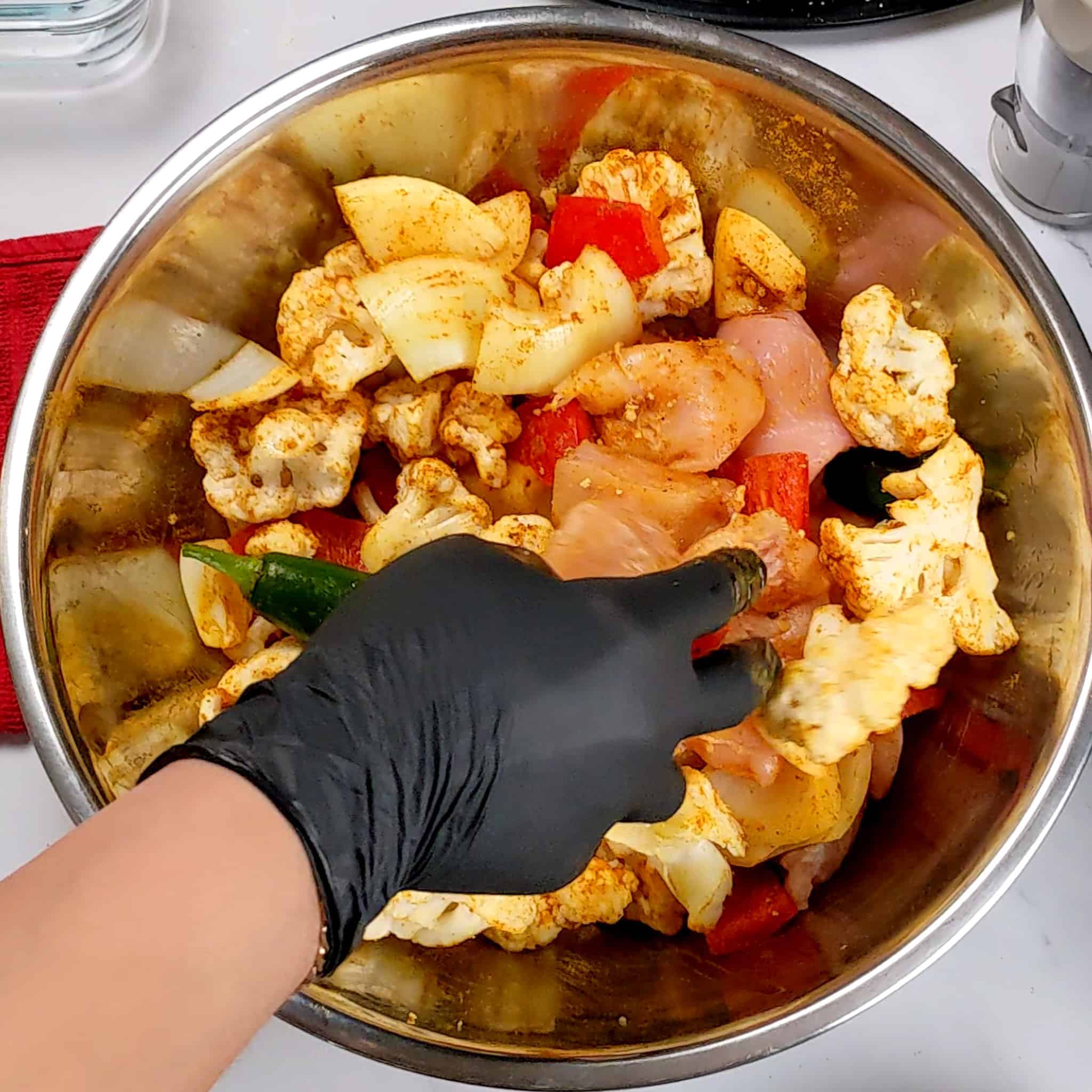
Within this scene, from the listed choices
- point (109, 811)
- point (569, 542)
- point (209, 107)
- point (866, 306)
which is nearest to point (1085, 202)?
point (866, 306)

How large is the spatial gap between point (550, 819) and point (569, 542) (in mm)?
287

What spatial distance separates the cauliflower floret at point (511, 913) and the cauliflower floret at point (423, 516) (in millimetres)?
317

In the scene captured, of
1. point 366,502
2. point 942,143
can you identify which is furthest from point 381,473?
point 942,143

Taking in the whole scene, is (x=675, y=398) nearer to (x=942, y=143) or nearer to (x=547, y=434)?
(x=547, y=434)

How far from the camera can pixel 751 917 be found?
1.04m

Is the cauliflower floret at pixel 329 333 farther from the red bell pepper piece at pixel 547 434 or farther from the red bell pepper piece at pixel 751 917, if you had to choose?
the red bell pepper piece at pixel 751 917

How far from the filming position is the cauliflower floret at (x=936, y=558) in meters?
0.99

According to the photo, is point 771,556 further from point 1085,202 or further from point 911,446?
point 1085,202

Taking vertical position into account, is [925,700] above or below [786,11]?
below

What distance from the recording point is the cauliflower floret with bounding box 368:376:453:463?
3.59ft

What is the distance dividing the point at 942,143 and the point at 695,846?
90 cm

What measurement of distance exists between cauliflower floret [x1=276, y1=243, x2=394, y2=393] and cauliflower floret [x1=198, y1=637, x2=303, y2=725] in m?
0.27

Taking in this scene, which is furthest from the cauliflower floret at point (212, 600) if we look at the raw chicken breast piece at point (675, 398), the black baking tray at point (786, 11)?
the black baking tray at point (786, 11)

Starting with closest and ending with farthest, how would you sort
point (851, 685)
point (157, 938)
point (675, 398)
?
point (157, 938) → point (851, 685) → point (675, 398)
